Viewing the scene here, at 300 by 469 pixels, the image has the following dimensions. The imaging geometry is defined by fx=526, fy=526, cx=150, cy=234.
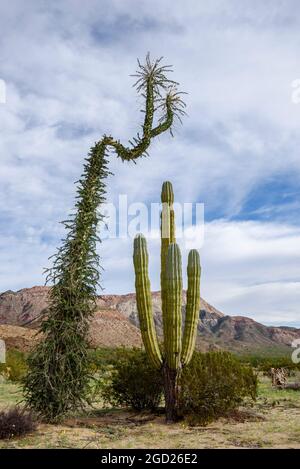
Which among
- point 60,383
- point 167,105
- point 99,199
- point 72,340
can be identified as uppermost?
point 167,105

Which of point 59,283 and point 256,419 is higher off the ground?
point 59,283

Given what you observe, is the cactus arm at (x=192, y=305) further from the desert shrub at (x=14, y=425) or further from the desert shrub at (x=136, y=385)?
the desert shrub at (x=14, y=425)

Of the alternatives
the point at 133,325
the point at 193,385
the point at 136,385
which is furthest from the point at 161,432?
the point at 133,325

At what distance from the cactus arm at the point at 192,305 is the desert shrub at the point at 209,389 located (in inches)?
17.8

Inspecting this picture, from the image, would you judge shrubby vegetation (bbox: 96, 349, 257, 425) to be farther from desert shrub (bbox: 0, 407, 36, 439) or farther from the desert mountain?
the desert mountain

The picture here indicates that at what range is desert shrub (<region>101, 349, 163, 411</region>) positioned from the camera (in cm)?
1157

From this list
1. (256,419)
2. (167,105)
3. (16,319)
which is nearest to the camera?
(256,419)

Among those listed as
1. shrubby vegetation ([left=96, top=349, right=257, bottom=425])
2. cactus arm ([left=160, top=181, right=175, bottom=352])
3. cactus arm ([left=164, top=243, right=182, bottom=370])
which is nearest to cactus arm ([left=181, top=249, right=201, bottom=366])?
cactus arm ([left=164, top=243, right=182, bottom=370])

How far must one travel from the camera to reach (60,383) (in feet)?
33.0

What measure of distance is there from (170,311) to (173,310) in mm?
75

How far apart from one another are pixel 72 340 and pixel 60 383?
835mm

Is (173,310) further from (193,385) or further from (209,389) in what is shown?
(209,389)
